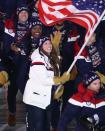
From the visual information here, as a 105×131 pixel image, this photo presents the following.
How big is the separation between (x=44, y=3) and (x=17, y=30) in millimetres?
1023

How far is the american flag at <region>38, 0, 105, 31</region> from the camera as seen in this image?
8.01 meters

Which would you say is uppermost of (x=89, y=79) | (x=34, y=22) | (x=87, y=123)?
(x=34, y=22)

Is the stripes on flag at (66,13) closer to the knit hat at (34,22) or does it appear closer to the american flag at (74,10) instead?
the american flag at (74,10)

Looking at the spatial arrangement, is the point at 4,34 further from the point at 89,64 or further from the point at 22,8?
the point at 89,64

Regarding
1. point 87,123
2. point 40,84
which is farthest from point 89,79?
point 40,84

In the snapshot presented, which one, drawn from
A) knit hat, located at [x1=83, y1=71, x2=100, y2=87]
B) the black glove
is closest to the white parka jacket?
knit hat, located at [x1=83, y1=71, x2=100, y2=87]

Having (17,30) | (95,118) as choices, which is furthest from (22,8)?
(95,118)

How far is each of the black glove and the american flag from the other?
3.79 feet

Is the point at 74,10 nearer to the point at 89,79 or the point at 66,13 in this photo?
the point at 66,13

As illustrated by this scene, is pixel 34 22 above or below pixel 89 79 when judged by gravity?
above

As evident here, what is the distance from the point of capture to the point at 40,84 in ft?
26.0

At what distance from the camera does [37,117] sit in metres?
8.04

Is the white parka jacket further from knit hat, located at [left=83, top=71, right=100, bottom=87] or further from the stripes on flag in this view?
the stripes on flag

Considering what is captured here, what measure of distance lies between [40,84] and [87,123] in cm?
78
